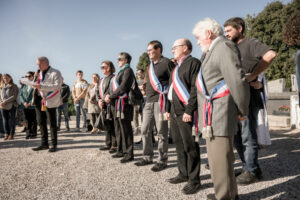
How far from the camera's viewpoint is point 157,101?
12.9 ft

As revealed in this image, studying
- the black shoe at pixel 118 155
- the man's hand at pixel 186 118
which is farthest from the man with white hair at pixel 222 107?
the black shoe at pixel 118 155

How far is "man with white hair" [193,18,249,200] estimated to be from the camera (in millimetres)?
1979

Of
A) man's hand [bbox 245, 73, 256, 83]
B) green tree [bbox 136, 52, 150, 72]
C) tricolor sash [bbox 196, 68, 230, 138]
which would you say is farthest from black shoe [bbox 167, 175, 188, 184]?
green tree [bbox 136, 52, 150, 72]

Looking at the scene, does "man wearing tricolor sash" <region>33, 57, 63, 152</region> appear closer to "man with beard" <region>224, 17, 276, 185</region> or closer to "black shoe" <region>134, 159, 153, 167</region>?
"black shoe" <region>134, 159, 153, 167</region>

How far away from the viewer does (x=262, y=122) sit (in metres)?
3.75

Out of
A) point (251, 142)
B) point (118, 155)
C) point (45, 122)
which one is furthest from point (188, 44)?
point (45, 122)

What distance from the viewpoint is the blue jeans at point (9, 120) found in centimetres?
738

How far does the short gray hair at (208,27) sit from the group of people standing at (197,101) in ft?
0.03

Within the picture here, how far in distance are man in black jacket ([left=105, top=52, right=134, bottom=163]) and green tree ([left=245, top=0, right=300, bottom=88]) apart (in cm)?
2493

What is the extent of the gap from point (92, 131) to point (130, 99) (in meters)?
4.52

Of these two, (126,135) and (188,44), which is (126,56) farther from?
(188,44)

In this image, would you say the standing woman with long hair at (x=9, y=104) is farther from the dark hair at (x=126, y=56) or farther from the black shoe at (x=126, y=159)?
the black shoe at (x=126, y=159)

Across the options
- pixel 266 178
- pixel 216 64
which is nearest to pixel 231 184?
pixel 216 64

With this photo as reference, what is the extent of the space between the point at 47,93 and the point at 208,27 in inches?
168
